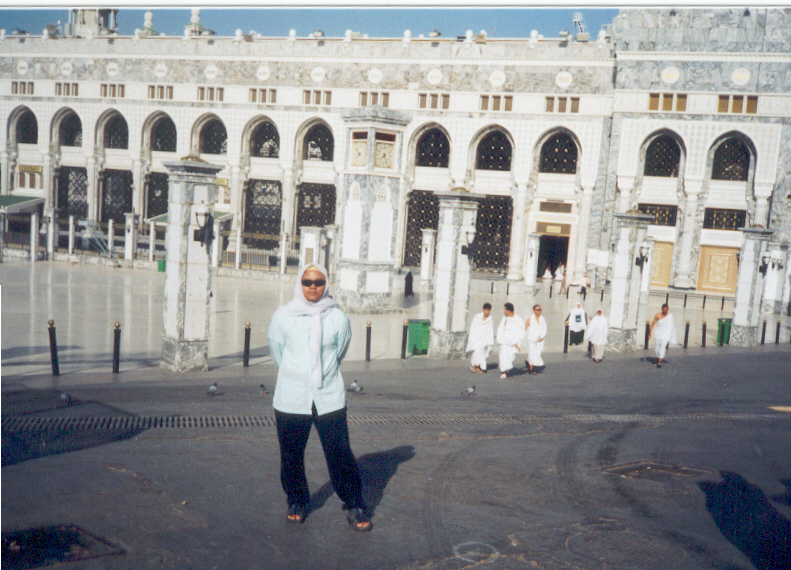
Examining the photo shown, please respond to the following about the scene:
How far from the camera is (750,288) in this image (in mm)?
17422

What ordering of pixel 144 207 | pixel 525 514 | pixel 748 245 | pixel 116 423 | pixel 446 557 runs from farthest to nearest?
1. pixel 144 207
2. pixel 748 245
3. pixel 116 423
4. pixel 525 514
5. pixel 446 557

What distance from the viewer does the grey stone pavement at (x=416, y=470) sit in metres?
4.39

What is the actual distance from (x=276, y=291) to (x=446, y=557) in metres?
20.0

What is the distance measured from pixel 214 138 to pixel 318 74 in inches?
281

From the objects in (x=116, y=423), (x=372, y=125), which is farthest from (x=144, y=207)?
(x=116, y=423)

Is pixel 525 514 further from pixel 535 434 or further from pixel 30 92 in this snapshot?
pixel 30 92

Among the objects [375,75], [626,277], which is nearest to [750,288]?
[626,277]

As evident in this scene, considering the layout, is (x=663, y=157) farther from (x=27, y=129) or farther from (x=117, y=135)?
(x=27, y=129)

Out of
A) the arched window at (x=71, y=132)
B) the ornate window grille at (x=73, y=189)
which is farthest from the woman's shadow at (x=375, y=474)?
the arched window at (x=71, y=132)

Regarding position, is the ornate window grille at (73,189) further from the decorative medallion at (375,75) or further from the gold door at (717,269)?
the gold door at (717,269)

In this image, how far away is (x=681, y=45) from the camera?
1222 inches

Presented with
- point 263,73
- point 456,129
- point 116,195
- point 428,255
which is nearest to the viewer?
point 428,255

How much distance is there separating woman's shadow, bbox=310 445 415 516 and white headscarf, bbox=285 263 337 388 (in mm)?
1127

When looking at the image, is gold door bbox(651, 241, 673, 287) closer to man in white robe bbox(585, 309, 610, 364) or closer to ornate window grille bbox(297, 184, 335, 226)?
ornate window grille bbox(297, 184, 335, 226)
